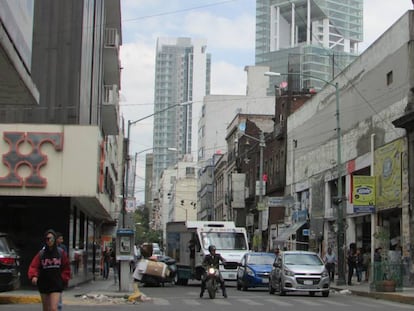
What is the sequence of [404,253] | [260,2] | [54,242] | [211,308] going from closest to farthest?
[54,242] → [211,308] → [404,253] → [260,2]

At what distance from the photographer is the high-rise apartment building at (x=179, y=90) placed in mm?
105750

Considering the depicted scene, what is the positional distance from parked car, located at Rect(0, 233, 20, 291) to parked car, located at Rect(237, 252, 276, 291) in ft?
39.7

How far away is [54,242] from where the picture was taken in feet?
37.2

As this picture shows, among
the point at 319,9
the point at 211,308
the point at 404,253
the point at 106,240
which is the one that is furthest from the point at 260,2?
the point at 211,308

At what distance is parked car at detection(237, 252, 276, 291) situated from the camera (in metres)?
27.7

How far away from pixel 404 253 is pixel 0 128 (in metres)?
18.0

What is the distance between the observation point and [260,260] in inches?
1120

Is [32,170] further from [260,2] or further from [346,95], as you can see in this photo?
[260,2]

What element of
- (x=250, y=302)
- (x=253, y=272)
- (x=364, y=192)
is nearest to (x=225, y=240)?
(x=253, y=272)

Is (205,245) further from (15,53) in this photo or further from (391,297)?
(15,53)

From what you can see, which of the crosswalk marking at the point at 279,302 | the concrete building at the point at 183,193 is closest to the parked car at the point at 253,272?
the crosswalk marking at the point at 279,302

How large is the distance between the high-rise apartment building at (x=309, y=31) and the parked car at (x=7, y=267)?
3307 inches

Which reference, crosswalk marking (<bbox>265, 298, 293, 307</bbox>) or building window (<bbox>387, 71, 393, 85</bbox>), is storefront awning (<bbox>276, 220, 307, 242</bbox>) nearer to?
building window (<bbox>387, 71, 393, 85</bbox>)

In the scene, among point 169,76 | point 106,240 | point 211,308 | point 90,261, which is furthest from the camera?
point 169,76
